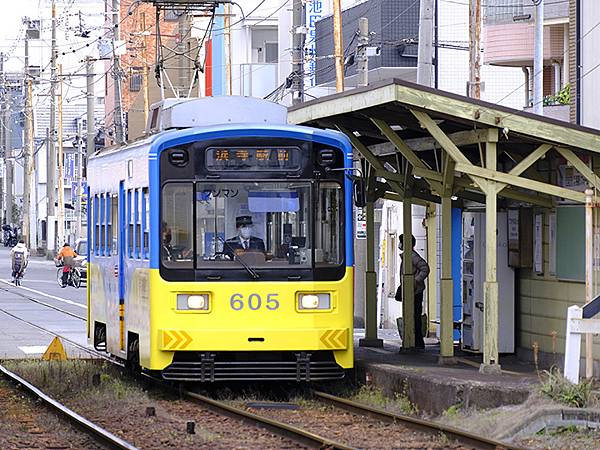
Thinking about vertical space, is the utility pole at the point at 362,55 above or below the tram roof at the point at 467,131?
above

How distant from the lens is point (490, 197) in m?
15.7

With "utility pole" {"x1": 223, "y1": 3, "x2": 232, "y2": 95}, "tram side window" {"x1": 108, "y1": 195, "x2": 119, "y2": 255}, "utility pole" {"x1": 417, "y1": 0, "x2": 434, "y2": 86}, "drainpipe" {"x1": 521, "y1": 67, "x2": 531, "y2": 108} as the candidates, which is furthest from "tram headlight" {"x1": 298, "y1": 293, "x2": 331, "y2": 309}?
"utility pole" {"x1": 223, "y1": 3, "x2": 232, "y2": 95}

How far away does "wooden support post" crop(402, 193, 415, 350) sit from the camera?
19516mm

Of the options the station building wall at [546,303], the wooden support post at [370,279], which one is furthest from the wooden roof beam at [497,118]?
the wooden support post at [370,279]

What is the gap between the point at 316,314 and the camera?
15680 mm

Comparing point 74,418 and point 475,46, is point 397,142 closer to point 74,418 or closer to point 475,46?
point 74,418

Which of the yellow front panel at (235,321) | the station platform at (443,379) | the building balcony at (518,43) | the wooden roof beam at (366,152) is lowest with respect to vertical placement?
the station platform at (443,379)

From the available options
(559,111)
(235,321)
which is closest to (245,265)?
(235,321)

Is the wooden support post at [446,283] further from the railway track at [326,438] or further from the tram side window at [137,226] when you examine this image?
the tram side window at [137,226]

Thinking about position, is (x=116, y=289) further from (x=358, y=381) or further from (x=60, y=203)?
(x=60, y=203)

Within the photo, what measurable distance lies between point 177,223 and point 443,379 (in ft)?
10.9

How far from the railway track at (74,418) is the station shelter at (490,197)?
4.44m

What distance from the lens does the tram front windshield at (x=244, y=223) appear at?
1563 cm

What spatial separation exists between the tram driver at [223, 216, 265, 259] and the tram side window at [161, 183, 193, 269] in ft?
1.37
